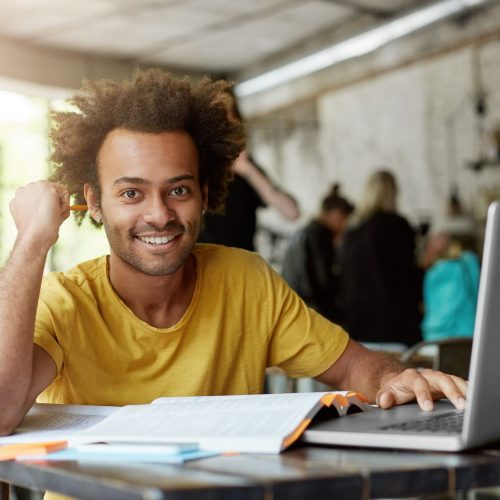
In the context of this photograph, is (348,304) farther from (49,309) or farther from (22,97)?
(22,97)

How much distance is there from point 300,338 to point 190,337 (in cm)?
25

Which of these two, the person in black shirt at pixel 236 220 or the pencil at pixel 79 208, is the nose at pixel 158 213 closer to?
the pencil at pixel 79 208

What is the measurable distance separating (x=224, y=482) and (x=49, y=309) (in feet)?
2.81

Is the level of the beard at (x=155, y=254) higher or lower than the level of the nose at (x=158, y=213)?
lower

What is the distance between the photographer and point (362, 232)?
4.73 m

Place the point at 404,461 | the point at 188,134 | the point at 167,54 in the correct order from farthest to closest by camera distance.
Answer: the point at 167,54, the point at 188,134, the point at 404,461

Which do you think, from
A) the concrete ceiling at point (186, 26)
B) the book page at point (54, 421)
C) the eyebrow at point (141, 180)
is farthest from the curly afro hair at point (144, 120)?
the concrete ceiling at point (186, 26)

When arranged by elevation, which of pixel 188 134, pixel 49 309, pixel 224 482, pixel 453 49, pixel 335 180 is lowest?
pixel 224 482

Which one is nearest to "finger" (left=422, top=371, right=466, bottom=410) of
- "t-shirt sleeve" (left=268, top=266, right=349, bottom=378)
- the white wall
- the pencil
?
"t-shirt sleeve" (left=268, top=266, right=349, bottom=378)

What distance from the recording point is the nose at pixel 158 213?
1.64 m

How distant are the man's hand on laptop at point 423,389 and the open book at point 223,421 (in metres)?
0.08

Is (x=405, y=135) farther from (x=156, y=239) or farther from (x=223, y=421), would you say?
(x=223, y=421)

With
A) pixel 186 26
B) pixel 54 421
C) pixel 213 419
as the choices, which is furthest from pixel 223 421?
pixel 186 26

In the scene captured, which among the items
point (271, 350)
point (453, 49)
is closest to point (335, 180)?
point (453, 49)
